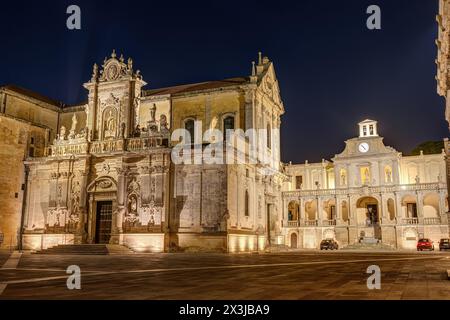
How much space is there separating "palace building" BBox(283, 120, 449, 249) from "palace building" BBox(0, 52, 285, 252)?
52.1 ft

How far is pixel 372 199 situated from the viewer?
192ft

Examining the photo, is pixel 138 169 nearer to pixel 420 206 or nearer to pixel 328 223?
pixel 328 223

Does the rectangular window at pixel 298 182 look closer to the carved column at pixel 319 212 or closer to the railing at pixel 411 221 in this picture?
the carved column at pixel 319 212

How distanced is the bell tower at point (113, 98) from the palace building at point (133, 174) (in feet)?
0.29

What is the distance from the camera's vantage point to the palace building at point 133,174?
3316cm

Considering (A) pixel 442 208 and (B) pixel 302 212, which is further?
(B) pixel 302 212

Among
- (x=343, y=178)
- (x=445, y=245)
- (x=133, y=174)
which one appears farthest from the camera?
(x=343, y=178)

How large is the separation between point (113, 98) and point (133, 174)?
25.6ft

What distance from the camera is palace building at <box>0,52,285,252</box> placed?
33.2 meters

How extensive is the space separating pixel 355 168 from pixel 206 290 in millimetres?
53180

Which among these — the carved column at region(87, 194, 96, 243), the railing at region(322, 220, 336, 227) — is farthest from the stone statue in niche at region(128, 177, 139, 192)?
the railing at region(322, 220, 336, 227)

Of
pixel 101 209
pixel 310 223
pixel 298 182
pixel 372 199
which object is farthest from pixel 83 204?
pixel 372 199

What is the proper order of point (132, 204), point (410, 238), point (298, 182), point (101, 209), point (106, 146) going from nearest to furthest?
1. point (132, 204)
2. point (101, 209)
3. point (106, 146)
4. point (410, 238)
5. point (298, 182)

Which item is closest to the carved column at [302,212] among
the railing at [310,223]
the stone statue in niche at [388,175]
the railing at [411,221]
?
the railing at [310,223]
